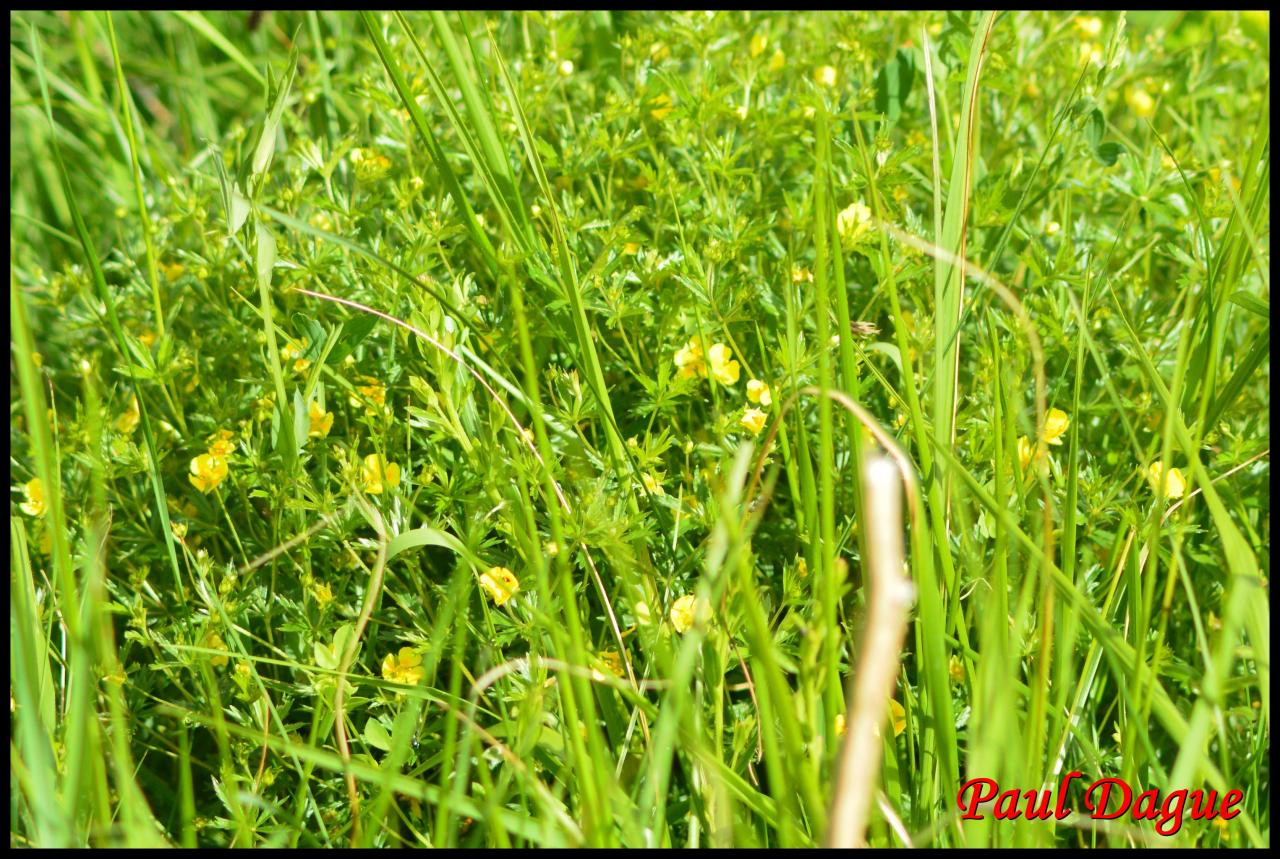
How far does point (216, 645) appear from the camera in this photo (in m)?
1.72

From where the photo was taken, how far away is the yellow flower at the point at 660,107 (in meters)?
2.16

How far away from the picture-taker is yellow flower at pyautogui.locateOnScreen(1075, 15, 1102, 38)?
254 centimetres

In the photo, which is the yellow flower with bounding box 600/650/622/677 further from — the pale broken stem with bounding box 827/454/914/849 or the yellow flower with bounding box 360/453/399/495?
the pale broken stem with bounding box 827/454/914/849

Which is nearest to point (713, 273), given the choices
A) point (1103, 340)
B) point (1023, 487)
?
point (1023, 487)

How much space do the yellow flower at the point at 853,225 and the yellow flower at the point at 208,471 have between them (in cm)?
110

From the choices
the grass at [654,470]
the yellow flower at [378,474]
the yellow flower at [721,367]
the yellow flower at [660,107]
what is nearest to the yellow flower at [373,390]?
the grass at [654,470]

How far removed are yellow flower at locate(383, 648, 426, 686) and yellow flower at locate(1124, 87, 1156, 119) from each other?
195 centimetres

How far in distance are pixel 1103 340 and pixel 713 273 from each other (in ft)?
2.61

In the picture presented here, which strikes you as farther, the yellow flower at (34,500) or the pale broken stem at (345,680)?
the yellow flower at (34,500)

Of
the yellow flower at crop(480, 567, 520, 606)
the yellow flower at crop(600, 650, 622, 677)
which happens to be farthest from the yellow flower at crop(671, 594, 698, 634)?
the yellow flower at crop(480, 567, 520, 606)

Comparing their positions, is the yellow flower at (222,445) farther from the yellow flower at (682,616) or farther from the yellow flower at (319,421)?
the yellow flower at (682,616)

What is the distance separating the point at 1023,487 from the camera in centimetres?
155

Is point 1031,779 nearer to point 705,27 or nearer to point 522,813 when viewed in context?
point 522,813

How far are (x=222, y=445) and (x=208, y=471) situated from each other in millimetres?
54
